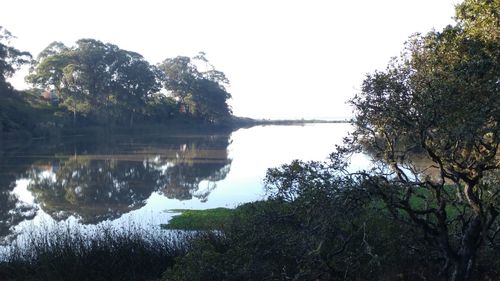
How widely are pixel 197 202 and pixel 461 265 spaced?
1560 cm

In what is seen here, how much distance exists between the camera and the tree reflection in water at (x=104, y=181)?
19.5 meters

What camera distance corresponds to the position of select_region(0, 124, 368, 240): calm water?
1836cm

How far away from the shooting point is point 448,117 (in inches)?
192

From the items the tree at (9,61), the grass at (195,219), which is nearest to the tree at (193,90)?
the tree at (9,61)

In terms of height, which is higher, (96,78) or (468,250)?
(96,78)

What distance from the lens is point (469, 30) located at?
5.55 meters

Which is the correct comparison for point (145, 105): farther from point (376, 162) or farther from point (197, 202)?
point (376, 162)

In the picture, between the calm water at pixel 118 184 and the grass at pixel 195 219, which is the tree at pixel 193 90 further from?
the grass at pixel 195 219

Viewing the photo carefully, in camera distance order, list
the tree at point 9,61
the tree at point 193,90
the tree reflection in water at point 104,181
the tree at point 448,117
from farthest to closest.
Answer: the tree at point 193,90 < the tree at point 9,61 < the tree reflection in water at point 104,181 < the tree at point 448,117

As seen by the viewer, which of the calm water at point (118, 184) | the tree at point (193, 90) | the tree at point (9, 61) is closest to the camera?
the calm water at point (118, 184)

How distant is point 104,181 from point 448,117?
24034 mm

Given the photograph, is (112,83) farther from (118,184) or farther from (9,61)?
(118,184)

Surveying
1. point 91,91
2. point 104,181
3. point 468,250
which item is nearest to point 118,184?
point 104,181

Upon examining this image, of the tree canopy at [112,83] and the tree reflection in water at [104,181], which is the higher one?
the tree canopy at [112,83]
